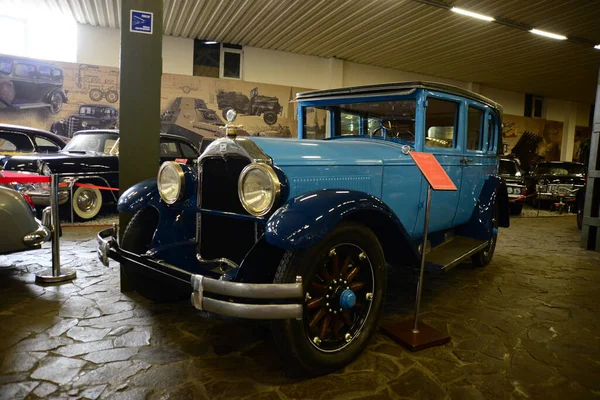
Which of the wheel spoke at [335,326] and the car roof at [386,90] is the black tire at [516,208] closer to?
the car roof at [386,90]

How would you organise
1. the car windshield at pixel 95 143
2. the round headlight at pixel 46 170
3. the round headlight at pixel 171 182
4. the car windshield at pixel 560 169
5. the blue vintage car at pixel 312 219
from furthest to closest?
the car windshield at pixel 560 169, the car windshield at pixel 95 143, the round headlight at pixel 46 170, the round headlight at pixel 171 182, the blue vintage car at pixel 312 219

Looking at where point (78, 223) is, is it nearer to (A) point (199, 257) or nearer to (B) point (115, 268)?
(B) point (115, 268)

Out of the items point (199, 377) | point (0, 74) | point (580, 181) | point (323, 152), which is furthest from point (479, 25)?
point (0, 74)

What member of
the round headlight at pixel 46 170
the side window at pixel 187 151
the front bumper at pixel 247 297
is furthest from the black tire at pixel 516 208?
the round headlight at pixel 46 170

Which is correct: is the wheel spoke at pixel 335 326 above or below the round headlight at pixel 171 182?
below

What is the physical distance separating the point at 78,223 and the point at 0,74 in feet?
14.3

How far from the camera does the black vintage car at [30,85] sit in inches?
332

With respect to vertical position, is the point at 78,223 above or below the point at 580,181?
below

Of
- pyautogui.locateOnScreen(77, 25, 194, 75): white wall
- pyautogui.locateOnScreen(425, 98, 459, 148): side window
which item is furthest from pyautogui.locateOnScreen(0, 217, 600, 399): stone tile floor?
pyautogui.locateOnScreen(77, 25, 194, 75): white wall

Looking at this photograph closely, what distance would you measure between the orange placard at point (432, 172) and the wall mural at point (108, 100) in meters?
7.33

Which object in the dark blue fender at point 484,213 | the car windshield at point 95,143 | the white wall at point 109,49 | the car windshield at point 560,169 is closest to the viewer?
the dark blue fender at point 484,213

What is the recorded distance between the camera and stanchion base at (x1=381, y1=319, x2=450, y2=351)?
261 cm

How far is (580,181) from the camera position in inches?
414

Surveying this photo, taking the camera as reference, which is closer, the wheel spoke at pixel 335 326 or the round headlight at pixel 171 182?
the wheel spoke at pixel 335 326
